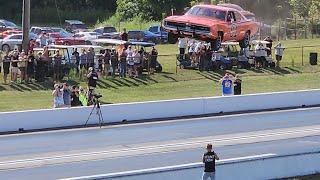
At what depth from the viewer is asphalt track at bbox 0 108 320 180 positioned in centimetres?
2003

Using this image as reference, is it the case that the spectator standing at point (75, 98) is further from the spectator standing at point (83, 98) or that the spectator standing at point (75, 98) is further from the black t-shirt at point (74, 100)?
the spectator standing at point (83, 98)

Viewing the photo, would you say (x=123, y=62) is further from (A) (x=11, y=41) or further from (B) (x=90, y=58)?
(A) (x=11, y=41)

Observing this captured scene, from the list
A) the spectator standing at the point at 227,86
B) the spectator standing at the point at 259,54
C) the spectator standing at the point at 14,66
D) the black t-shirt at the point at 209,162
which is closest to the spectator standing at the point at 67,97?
the spectator standing at the point at 14,66

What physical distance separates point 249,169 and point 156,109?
9.24 m

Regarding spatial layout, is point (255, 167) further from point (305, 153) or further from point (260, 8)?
point (260, 8)

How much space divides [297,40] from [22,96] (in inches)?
1114

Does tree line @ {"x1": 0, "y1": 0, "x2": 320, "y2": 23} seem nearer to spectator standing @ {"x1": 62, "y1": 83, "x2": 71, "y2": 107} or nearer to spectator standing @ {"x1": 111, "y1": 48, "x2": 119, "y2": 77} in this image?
spectator standing @ {"x1": 111, "y1": 48, "x2": 119, "y2": 77}

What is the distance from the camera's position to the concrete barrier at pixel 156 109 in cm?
2539

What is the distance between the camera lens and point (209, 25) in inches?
1425

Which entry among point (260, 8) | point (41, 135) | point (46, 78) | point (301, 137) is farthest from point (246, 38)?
point (260, 8)

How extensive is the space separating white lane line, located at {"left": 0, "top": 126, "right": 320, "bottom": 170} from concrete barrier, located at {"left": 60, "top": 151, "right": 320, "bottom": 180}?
326cm

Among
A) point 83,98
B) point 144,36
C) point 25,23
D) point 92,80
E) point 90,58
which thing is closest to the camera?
point 83,98

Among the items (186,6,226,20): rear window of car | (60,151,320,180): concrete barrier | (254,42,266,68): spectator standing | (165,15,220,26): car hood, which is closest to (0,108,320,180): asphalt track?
(60,151,320,180): concrete barrier

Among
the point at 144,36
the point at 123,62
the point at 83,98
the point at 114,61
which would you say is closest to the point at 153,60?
the point at 123,62
